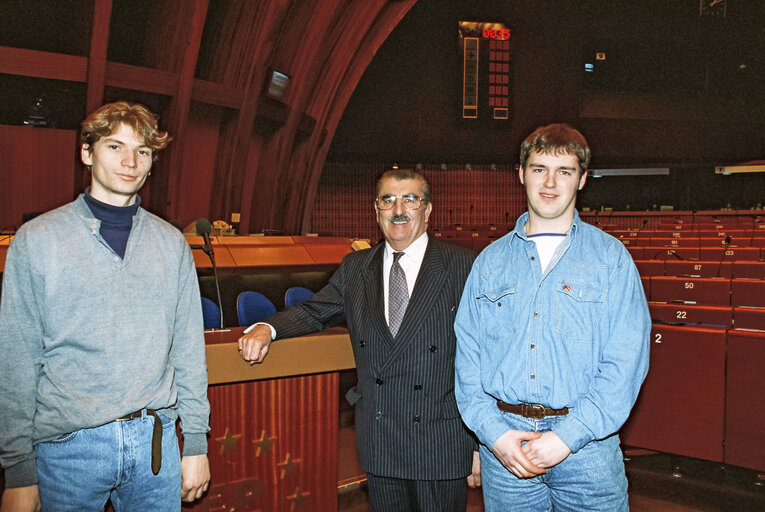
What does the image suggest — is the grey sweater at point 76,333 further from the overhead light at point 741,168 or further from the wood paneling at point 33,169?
the overhead light at point 741,168

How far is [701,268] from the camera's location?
5348mm

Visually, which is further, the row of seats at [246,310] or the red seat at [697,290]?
the red seat at [697,290]

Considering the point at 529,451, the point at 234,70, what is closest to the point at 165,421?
the point at 529,451

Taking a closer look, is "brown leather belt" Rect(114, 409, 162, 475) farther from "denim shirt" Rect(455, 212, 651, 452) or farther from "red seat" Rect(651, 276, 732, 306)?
"red seat" Rect(651, 276, 732, 306)

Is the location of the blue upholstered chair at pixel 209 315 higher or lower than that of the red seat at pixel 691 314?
lower

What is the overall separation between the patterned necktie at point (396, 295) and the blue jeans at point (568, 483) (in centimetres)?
48

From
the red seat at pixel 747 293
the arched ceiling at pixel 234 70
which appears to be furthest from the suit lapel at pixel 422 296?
the arched ceiling at pixel 234 70

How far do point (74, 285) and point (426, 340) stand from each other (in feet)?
3.36

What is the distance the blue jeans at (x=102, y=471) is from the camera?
1.30 meters

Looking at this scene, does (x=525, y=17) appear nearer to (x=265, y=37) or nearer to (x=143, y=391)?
(x=265, y=37)

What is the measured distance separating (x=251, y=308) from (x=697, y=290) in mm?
3288

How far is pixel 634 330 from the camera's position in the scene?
1453 millimetres

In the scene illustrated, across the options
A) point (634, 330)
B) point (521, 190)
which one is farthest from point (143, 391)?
point (521, 190)

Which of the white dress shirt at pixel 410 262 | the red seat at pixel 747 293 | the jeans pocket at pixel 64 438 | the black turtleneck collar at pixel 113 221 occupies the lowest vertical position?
the jeans pocket at pixel 64 438
